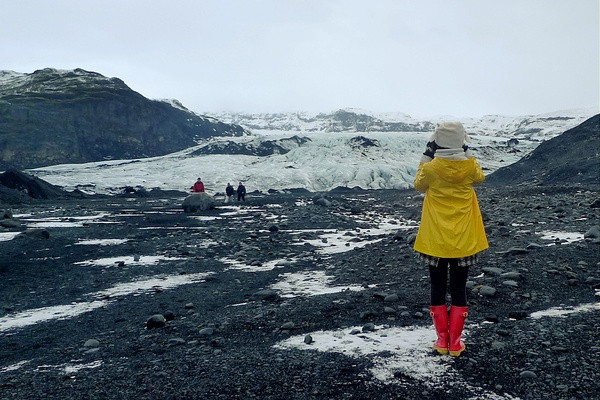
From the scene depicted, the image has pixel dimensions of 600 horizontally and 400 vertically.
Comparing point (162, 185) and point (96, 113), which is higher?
point (96, 113)

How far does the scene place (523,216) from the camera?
1302 cm

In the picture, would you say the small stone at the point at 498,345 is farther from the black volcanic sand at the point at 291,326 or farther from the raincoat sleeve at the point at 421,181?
the raincoat sleeve at the point at 421,181

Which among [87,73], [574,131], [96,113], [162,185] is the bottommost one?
[162,185]

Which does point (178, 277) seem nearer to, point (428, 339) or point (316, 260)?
point (316, 260)

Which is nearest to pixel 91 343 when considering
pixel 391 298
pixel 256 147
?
pixel 391 298

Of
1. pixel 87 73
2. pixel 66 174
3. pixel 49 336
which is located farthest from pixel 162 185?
pixel 87 73

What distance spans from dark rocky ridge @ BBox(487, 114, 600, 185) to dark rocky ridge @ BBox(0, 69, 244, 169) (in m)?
78.6

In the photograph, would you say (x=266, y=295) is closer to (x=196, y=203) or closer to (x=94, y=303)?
(x=94, y=303)

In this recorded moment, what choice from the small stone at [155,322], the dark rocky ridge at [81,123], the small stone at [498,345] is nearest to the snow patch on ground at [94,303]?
the small stone at [155,322]

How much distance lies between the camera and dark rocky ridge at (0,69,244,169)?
83.8 metres

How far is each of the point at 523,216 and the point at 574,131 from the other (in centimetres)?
3899

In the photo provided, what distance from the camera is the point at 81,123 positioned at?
9431 cm

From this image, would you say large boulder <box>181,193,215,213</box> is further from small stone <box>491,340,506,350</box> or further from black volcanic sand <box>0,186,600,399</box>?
small stone <box>491,340,506,350</box>

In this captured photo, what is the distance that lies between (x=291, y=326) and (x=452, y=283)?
1854mm
